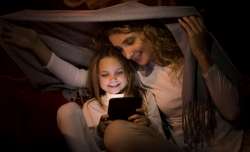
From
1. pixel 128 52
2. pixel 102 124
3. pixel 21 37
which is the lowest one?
pixel 102 124

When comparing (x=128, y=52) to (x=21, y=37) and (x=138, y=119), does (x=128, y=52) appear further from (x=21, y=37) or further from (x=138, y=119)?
(x=21, y=37)

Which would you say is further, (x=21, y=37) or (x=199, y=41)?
(x=21, y=37)

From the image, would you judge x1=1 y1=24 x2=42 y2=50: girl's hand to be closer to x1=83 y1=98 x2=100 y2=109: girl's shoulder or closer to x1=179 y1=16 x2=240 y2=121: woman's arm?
x1=83 y1=98 x2=100 y2=109: girl's shoulder

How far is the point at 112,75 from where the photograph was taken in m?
1.88

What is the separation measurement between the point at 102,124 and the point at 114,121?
0.22 feet

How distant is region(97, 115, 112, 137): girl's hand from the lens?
1833mm

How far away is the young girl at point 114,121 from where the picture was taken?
1.76 metres

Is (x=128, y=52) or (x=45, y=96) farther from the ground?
(x=128, y=52)

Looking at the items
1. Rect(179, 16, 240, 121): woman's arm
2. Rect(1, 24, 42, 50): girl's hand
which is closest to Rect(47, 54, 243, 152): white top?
Rect(179, 16, 240, 121): woman's arm

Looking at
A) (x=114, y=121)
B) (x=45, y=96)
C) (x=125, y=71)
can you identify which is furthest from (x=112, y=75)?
(x=45, y=96)

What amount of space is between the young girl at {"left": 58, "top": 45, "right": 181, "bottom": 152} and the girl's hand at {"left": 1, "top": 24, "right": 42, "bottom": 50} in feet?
0.83

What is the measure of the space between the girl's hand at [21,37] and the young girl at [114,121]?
0.25 m

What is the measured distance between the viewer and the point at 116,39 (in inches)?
74.5

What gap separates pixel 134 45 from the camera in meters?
1.88
